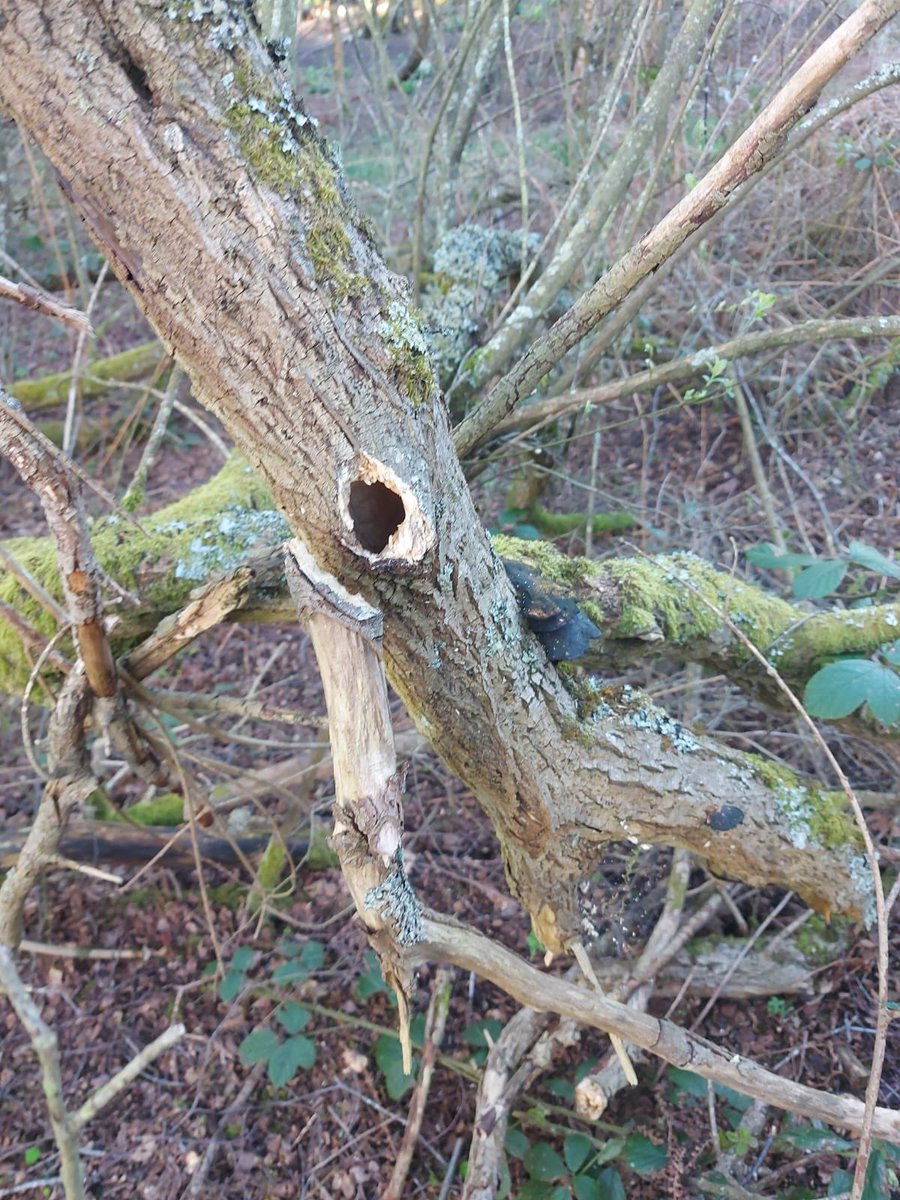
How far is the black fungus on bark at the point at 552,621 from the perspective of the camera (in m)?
1.68

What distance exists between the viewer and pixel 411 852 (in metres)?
3.09

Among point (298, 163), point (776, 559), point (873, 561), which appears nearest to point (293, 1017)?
point (776, 559)

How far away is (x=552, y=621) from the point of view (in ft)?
5.53

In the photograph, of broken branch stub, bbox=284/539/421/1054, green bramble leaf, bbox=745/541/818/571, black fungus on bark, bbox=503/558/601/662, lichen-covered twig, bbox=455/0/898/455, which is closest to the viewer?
lichen-covered twig, bbox=455/0/898/455

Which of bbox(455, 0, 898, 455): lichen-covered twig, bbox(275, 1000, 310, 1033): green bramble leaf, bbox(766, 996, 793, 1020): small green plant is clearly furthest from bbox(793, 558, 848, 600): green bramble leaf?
bbox(275, 1000, 310, 1033): green bramble leaf

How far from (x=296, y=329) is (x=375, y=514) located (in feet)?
1.08

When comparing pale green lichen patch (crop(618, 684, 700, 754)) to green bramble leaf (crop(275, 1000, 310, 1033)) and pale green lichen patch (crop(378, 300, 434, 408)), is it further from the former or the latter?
green bramble leaf (crop(275, 1000, 310, 1033))

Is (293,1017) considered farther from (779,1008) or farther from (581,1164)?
(779,1008)

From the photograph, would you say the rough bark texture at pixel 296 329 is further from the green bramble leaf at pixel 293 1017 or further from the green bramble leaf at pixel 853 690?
the green bramble leaf at pixel 293 1017

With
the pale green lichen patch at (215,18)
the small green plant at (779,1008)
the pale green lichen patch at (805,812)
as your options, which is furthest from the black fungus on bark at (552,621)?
the small green plant at (779,1008)

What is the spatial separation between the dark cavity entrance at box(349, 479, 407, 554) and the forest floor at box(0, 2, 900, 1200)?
4.47 feet

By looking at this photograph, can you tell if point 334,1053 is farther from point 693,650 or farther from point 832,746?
point 832,746

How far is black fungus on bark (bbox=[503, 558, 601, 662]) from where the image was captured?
1.68 meters

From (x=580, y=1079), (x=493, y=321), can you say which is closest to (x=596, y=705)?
(x=580, y=1079)
